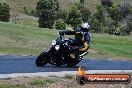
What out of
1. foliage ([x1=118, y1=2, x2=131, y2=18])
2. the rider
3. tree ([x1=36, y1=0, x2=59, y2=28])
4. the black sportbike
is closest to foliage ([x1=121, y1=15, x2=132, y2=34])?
foliage ([x1=118, y1=2, x2=131, y2=18])

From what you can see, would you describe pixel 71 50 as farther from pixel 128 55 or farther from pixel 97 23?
pixel 97 23

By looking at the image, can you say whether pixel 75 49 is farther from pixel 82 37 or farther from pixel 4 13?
pixel 4 13

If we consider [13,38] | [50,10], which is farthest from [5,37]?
[50,10]

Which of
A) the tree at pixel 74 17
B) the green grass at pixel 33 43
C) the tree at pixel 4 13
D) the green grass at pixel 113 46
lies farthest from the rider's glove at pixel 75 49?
the tree at pixel 74 17

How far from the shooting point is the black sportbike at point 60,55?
58.2 feet

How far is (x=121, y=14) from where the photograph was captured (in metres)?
117

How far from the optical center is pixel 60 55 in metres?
18.2

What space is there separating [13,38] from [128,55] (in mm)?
11526

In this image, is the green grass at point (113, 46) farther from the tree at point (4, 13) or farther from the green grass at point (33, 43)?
the tree at point (4, 13)

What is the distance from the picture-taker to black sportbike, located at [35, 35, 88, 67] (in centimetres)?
1775

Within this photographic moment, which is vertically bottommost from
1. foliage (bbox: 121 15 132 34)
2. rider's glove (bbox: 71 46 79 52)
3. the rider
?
foliage (bbox: 121 15 132 34)

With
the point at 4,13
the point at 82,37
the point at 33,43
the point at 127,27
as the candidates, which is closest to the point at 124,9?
the point at 127,27

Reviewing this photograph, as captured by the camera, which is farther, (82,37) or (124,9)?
(124,9)

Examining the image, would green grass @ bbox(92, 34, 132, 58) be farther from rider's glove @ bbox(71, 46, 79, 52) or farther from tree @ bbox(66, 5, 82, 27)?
tree @ bbox(66, 5, 82, 27)
